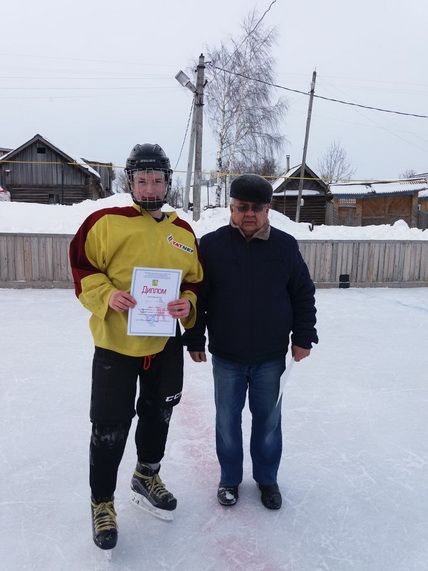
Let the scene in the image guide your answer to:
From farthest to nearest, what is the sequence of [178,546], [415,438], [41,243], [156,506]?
[41,243]
[415,438]
[156,506]
[178,546]

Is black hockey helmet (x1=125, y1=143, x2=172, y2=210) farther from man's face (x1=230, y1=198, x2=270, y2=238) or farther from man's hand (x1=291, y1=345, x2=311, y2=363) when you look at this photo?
man's hand (x1=291, y1=345, x2=311, y2=363)

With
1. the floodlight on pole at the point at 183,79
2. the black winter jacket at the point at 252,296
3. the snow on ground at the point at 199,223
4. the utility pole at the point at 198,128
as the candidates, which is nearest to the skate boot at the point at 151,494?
the black winter jacket at the point at 252,296

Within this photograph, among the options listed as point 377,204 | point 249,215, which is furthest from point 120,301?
point 377,204

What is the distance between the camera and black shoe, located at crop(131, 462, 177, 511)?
215 centimetres

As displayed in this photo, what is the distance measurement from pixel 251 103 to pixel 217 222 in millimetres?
9751

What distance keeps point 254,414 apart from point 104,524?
0.83 meters

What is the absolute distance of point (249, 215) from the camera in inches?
80.1

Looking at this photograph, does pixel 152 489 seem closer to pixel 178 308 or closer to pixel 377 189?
pixel 178 308

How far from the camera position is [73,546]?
1.94 m

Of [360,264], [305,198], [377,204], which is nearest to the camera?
[360,264]

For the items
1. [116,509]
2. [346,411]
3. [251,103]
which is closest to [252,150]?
[251,103]

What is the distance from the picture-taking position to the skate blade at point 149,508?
2.13 meters

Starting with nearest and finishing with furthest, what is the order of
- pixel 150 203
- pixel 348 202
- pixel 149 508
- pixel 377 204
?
1. pixel 150 203
2. pixel 149 508
3. pixel 377 204
4. pixel 348 202

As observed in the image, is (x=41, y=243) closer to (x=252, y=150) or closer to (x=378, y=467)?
(x=378, y=467)
